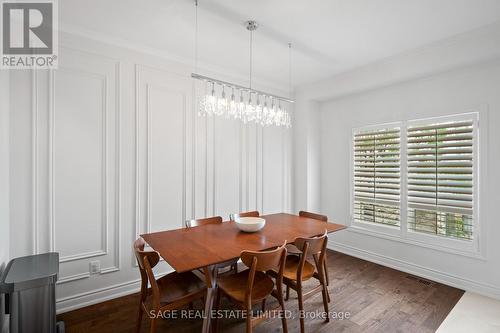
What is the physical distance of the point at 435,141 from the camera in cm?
303

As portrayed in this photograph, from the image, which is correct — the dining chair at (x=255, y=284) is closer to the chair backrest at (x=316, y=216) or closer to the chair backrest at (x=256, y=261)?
the chair backrest at (x=256, y=261)

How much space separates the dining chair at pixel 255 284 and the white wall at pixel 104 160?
133 centimetres

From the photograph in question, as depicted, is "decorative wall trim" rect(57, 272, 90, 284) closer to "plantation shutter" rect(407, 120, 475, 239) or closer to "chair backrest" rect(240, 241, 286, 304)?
"chair backrest" rect(240, 241, 286, 304)

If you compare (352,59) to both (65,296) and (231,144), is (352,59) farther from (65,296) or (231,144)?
(65,296)

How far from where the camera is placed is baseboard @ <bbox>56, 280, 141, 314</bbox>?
7.75ft

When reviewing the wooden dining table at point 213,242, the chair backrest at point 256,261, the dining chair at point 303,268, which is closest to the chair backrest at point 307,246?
the dining chair at point 303,268

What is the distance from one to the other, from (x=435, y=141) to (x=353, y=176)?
1.19m

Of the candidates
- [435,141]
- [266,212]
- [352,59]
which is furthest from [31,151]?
[435,141]

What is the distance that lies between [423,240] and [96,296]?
3.87 m

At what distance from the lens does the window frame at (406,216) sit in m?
2.74

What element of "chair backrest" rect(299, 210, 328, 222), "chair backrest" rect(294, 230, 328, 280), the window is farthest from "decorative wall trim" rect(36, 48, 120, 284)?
the window

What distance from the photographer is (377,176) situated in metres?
3.62

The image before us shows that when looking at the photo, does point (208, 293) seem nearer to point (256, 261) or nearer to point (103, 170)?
point (256, 261)

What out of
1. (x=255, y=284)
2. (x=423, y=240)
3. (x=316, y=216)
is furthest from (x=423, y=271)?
(x=255, y=284)
